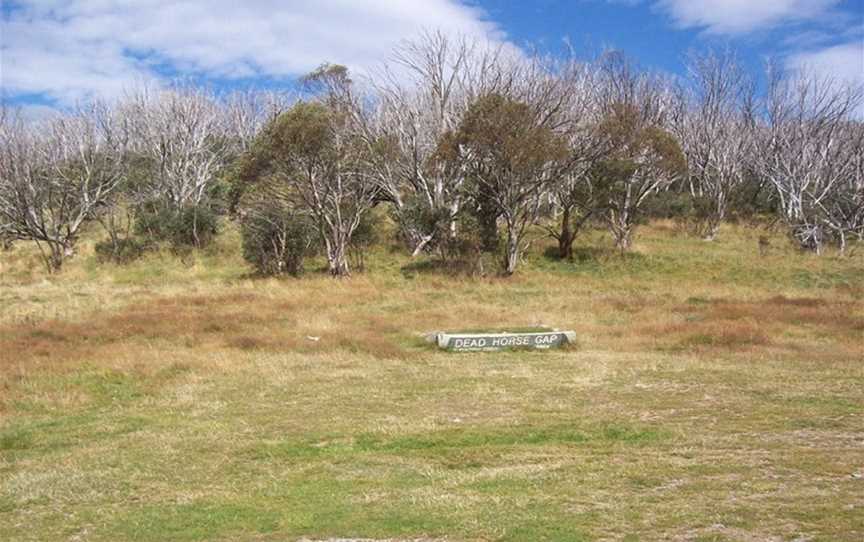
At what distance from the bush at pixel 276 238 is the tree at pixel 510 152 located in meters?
8.10

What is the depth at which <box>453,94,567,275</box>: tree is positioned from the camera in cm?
3412

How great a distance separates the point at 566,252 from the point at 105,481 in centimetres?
3255

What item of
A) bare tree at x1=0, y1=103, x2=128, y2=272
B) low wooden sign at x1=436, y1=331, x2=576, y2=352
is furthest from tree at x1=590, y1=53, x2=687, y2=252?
bare tree at x1=0, y1=103, x2=128, y2=272

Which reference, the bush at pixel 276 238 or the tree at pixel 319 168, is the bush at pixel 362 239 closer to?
the tree at pixel 319 168

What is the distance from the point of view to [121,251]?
142 ft

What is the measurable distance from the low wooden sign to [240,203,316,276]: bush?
17.9 m

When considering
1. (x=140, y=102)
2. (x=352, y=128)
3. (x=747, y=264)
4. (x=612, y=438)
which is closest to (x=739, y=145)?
(x=747, y=264)

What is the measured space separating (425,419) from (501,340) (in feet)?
25.6

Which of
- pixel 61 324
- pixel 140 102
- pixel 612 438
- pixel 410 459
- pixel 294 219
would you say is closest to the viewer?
pixel 410 459

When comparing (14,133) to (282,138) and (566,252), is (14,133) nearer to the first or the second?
(282,138)

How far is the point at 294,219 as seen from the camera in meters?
36.9

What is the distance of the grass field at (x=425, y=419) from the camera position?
788cm

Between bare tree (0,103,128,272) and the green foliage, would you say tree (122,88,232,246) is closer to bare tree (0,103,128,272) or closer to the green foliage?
bare tree (0,103,128,272)

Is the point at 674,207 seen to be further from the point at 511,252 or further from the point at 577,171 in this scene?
the point at 511,252
